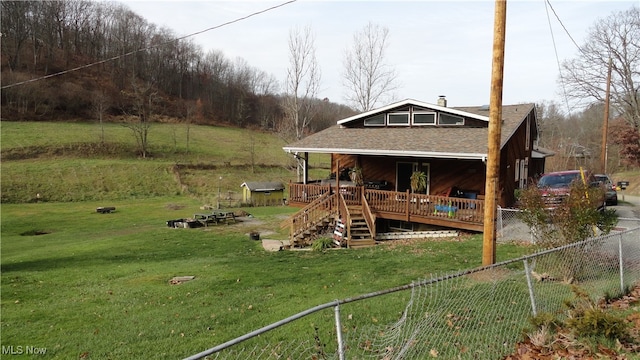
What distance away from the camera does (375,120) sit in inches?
819

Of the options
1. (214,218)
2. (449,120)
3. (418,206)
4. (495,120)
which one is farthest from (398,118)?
(214,218)

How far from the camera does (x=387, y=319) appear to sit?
269 inches

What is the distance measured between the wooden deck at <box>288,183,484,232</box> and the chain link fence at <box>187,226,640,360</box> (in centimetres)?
542

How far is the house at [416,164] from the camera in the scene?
15.3 m

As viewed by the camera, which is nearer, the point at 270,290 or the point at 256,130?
→ the point at 270,290

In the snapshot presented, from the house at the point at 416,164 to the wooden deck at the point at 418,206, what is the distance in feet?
0.11

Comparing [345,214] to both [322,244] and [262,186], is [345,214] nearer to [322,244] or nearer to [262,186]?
[322,244]

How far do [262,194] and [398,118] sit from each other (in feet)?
56.3

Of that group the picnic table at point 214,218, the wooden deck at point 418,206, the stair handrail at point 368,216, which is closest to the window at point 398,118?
the wooden deck at point 418,206

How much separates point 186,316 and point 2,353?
310 cm

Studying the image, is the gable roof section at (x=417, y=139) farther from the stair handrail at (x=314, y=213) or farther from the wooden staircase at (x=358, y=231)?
the wooden staircase at (x=358, y=231)

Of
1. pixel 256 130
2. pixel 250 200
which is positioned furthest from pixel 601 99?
pixel 256 130

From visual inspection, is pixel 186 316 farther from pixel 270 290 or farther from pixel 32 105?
pixel 32 105
